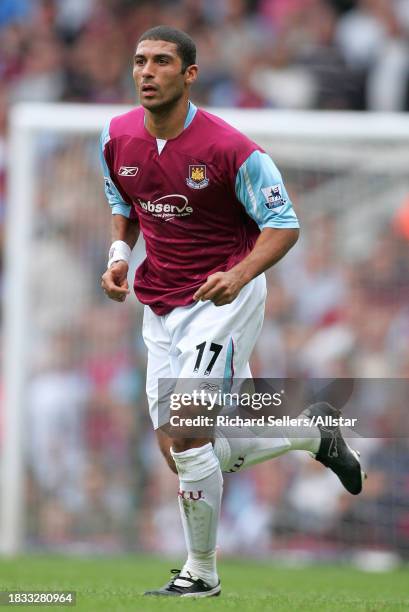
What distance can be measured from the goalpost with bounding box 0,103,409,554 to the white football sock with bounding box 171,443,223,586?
5.66m

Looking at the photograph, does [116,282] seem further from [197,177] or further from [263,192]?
[263,192]

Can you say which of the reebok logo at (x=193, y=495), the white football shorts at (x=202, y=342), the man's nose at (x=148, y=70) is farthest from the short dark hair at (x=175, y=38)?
the reebok logo at (x=193, y=495)

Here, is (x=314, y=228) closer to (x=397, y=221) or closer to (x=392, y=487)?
(x=397, y=221)

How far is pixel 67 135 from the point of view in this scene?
13.2m

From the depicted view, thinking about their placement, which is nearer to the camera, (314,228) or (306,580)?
(306,580)

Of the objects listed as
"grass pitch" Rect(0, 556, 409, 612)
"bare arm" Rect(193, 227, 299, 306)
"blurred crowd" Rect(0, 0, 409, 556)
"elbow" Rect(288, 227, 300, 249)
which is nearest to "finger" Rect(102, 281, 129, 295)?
Answer: "bare arm" Rect(193, 227, 299, 306)

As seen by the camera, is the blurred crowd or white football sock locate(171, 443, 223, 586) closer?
white football sock locate(171, 443, 223, 586)

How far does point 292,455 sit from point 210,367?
18.7ft

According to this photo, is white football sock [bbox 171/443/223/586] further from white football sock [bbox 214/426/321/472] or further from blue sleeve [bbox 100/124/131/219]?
blue sleeve [bbox 100/124/131/219]

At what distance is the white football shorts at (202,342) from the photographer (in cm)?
723

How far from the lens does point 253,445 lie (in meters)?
7.66

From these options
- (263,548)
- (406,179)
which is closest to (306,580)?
(263,548)

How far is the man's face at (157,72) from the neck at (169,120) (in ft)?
0.26

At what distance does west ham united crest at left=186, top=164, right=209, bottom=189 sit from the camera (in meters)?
7.23
